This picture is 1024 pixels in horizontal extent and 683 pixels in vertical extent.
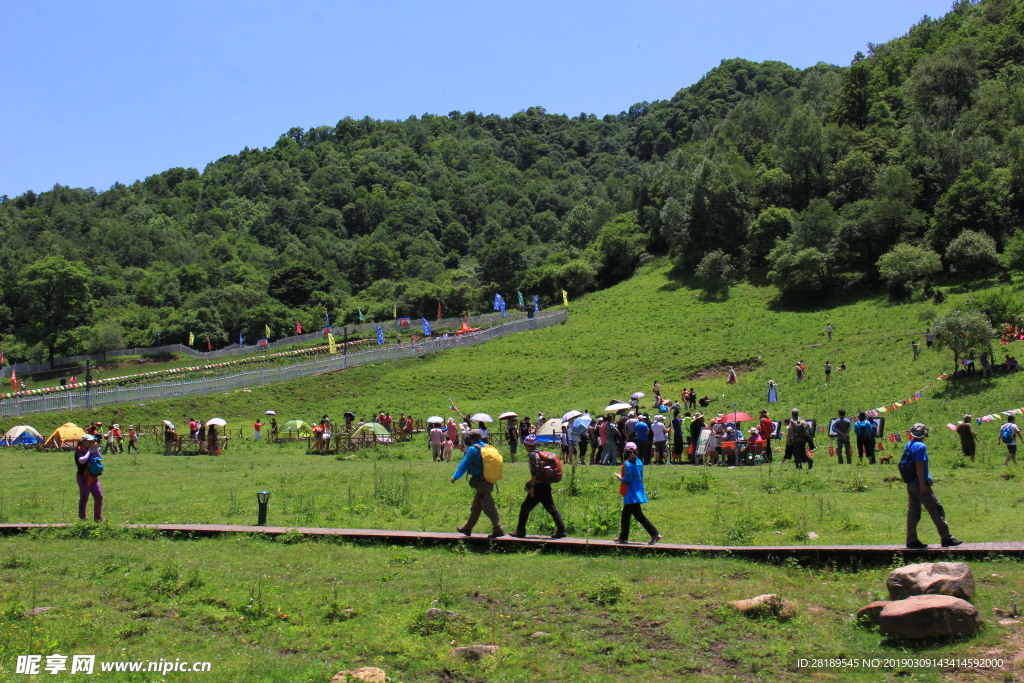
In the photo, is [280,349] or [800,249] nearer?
[800,249]

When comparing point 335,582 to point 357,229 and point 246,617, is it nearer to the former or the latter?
point 246,617

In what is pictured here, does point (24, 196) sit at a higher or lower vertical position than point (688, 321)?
higher

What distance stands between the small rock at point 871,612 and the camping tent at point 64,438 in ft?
105

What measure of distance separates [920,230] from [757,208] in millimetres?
18313

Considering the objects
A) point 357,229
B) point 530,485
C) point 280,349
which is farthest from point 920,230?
point 357,229

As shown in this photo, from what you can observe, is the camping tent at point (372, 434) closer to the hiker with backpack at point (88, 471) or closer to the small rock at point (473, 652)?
the hiker with backpack at point (88, 471)

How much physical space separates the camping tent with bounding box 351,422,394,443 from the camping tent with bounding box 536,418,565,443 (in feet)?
27.3

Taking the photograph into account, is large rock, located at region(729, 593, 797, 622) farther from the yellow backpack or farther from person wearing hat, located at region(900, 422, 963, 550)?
Answer: the yellow backpack

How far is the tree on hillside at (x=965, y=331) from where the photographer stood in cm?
3578

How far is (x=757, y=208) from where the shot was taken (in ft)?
284

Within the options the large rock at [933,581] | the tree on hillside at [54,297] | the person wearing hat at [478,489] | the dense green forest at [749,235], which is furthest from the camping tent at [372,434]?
the tree on hillside at [54,297]

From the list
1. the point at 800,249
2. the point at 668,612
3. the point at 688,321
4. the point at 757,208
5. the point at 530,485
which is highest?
the point at 757,208

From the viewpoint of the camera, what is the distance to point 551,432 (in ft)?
91.5

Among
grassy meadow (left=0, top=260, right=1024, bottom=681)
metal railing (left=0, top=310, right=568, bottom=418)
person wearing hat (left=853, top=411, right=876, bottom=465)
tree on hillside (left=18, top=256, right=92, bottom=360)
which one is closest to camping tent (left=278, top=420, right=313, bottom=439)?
grassy meadow (left=0, top=260, right=1024, bottom=681)
